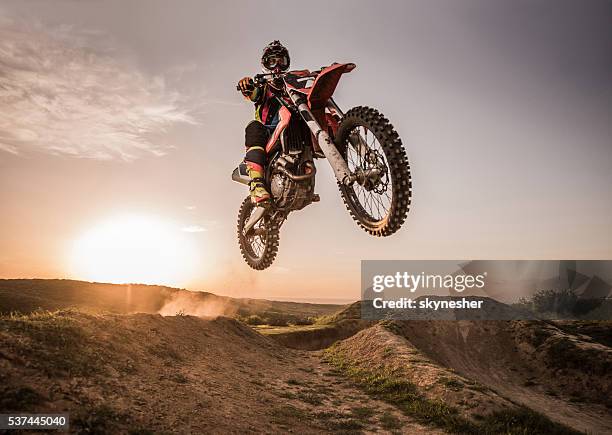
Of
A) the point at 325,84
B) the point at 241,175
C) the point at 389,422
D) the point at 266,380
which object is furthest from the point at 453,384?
the point at 325,84

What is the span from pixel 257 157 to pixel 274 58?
217cm

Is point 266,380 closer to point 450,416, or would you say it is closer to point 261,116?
point 450,416

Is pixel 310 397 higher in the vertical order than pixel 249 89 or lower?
lower

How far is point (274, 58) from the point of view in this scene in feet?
27.3

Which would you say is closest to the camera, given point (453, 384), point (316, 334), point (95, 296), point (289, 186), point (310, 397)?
point (289, 186)

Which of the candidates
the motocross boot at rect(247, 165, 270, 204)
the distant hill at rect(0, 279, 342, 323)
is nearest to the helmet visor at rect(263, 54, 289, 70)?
the motocross boot at rect(247, 165, 270, 204)

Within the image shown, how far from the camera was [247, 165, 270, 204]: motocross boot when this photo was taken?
810 centimetres

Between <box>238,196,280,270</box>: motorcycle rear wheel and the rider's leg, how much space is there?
1784mm

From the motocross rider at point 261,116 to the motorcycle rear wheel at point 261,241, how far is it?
71.3 inches

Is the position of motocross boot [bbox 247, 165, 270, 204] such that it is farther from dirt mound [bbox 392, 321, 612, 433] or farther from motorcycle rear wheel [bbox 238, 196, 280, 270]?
dirt mound [bbox 392, 321, 612, 433]

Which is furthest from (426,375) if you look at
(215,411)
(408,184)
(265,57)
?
(265,57)

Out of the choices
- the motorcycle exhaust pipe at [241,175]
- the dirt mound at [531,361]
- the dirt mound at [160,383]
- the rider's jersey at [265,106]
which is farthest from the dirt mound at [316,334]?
the rider's jersey at [265,106]

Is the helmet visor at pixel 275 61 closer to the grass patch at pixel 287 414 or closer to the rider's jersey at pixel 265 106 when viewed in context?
the rider's jersey at pixel 265 106

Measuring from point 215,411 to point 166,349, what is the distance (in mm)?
4083
